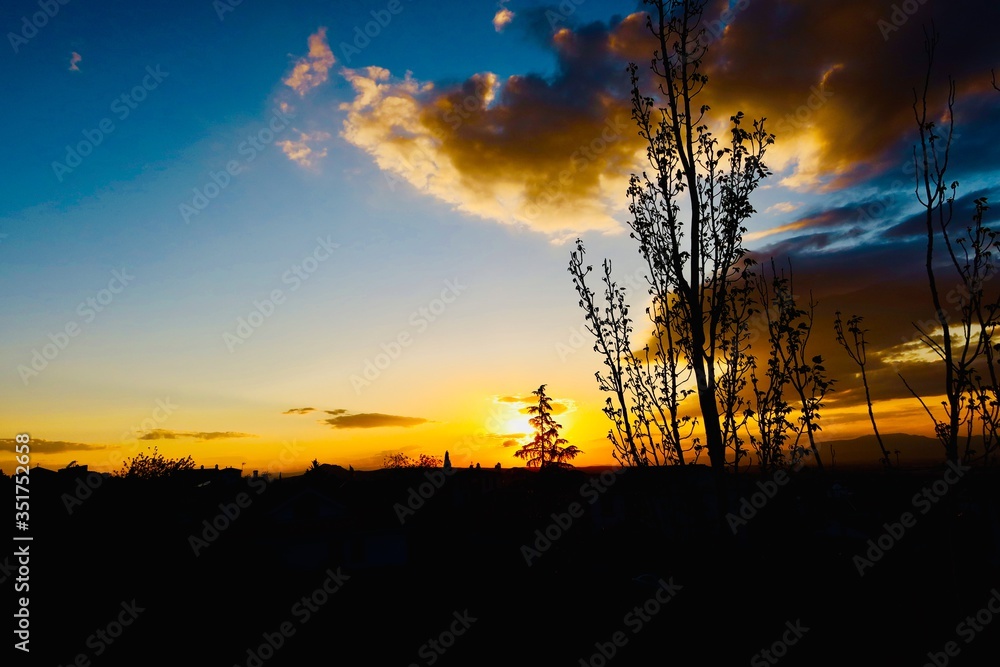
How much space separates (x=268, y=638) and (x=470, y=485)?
143ft

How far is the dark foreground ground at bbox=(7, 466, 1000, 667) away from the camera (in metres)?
10.5

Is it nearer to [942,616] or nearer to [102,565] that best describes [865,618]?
[942,616]

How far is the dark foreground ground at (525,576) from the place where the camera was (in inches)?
412

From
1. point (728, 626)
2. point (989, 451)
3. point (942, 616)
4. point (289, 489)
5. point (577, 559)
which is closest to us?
point (989, 451)

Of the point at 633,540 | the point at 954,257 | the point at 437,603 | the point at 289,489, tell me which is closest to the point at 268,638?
the point at 437,603

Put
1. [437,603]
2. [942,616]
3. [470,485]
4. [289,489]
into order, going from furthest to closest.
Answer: [470,485], [289,489], [437,603], [942,616]

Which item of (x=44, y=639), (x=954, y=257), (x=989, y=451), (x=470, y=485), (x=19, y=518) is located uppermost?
(x=954, y=257)

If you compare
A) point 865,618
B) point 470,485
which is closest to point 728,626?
point 865,618

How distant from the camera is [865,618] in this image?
18.0 m

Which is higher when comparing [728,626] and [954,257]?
[954,257]

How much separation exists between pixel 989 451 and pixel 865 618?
17.7 meters

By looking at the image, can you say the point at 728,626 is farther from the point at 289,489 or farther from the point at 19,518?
the point at 289,489

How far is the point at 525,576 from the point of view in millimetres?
29844

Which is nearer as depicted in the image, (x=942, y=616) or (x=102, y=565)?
(x=942, y=616)
